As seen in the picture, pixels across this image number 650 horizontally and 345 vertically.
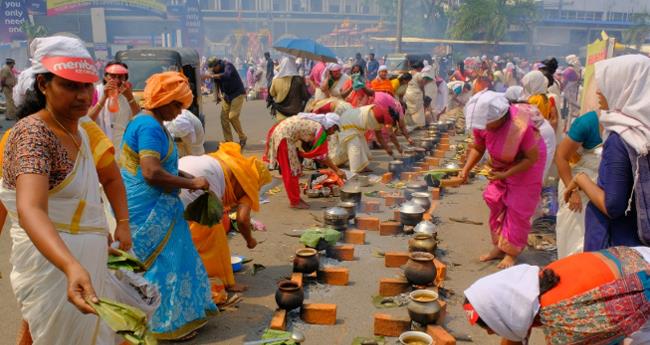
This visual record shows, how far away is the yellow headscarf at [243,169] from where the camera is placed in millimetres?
4285

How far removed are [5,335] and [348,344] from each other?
2415mm

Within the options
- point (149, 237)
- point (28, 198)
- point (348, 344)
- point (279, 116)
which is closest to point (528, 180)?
point (348, 344)

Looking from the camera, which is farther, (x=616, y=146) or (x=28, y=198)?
(x=616, y=146)

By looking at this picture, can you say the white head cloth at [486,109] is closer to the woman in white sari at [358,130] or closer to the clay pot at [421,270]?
the clay pot at [421,270]

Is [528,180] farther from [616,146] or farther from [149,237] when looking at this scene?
[149,237]

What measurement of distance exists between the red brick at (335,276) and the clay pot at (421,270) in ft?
2.13

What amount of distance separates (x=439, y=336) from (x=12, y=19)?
37767 mm

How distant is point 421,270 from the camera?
433 centimetres

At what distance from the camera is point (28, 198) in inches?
78.4

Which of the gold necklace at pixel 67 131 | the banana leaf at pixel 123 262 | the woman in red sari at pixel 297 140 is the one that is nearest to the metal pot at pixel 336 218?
the woman in red sari at pixel 297 140

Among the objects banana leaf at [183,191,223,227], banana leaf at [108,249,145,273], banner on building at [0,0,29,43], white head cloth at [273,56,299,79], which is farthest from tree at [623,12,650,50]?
banana leaf at [108,249,145,273]

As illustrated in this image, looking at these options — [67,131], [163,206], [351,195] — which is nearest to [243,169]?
[163,206]

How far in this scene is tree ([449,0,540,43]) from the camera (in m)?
45.1

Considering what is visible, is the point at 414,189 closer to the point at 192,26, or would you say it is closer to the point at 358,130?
the point at 358,130
